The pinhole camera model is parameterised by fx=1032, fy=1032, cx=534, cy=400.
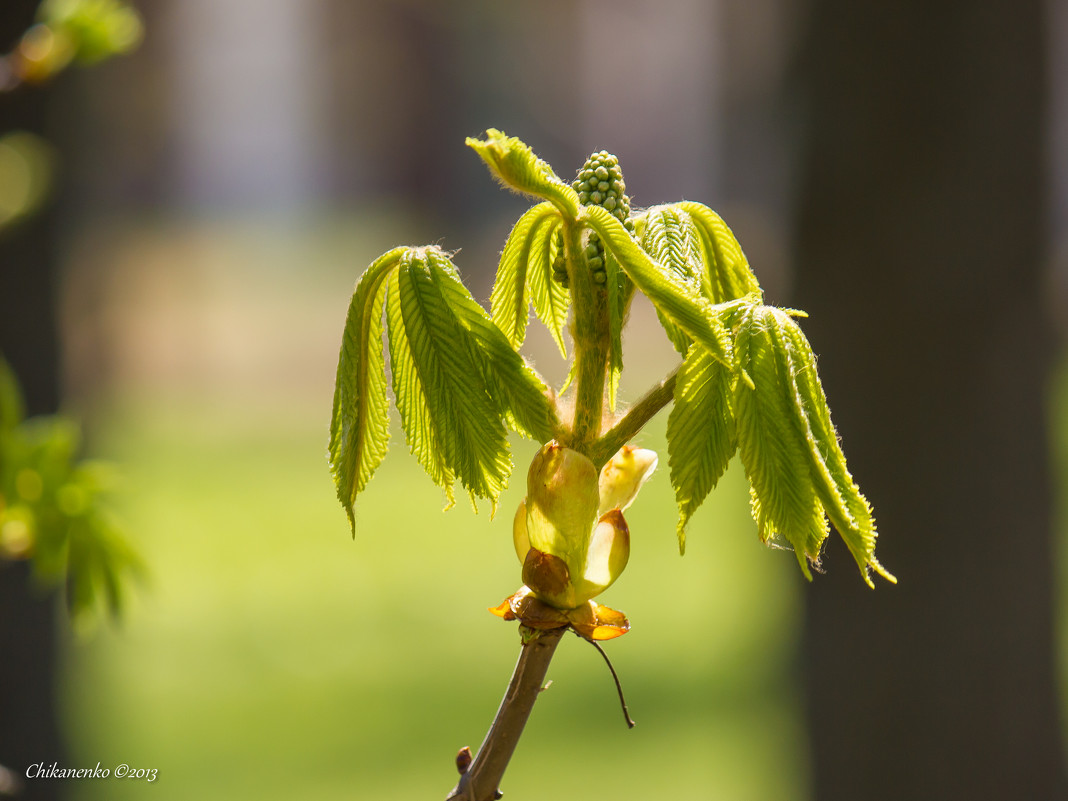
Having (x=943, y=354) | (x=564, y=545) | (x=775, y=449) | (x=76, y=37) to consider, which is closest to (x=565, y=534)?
(x=564, y=545)

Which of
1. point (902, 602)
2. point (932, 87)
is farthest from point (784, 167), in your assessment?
point (902, 602)

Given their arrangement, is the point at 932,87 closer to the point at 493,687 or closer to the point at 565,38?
the point at 493,687

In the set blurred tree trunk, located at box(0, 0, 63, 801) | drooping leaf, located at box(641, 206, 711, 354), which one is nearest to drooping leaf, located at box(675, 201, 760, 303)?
drooping leaf, located at box(641, 206, 711, 354)

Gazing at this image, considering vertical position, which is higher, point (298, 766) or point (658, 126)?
point (658, 126)

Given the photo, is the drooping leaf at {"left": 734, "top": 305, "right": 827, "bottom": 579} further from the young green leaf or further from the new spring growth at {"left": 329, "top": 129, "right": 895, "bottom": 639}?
the young green leaf

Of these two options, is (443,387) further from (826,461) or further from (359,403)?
(826,461)

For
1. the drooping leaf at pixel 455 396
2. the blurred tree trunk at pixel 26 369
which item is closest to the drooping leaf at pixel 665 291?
the drooping leaf at pixel 455 396
